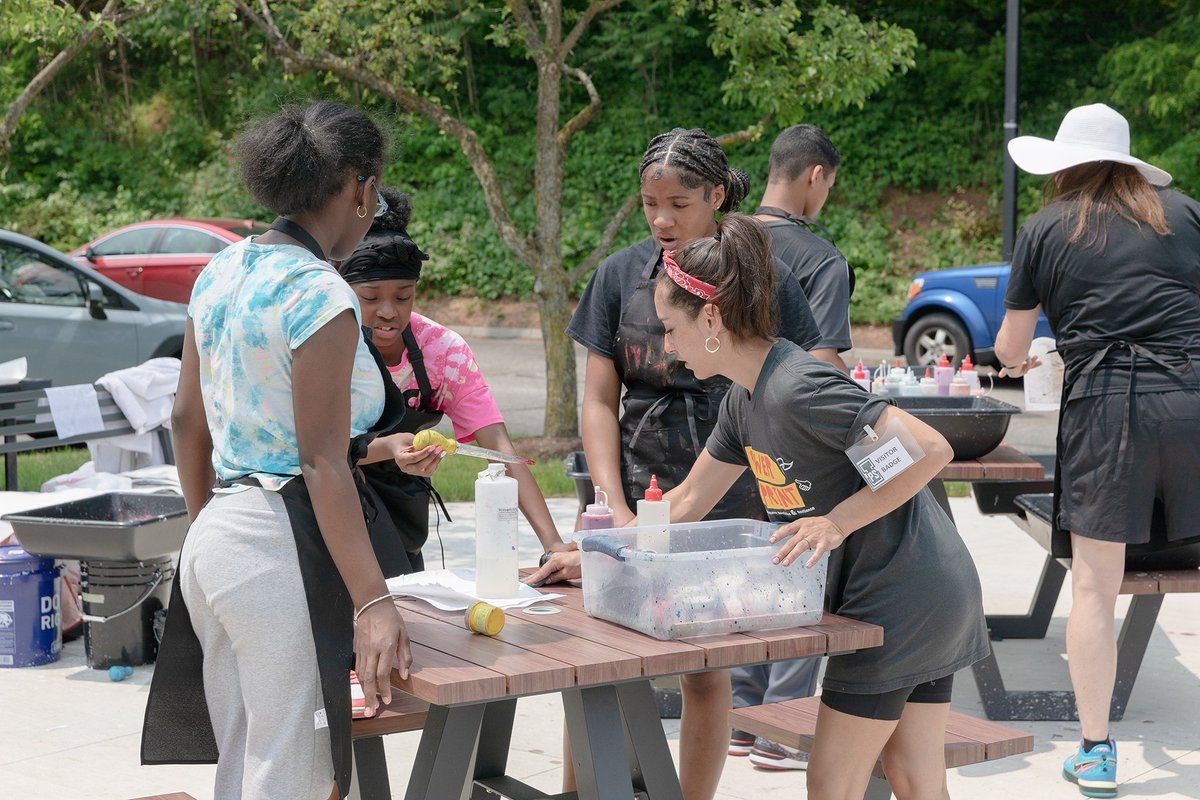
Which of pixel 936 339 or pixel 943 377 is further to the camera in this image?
pixel 936 339

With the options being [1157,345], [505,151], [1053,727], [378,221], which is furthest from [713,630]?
[505,151]

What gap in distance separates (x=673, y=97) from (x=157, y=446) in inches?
668

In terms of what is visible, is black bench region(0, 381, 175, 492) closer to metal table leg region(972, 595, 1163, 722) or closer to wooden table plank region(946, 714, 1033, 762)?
metal table leg region(972, 595, 1163, 722)

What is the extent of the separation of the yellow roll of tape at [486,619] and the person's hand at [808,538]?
56 centimetres

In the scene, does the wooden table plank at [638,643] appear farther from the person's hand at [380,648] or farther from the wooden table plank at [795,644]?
the person's hand at [380,648]

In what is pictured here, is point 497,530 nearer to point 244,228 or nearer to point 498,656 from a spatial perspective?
point 498,656

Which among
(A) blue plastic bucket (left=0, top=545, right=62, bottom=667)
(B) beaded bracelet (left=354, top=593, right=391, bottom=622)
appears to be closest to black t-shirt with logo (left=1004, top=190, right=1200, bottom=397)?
(B) beaded bracelet (left=354, top=593, right=391, bottom=622)

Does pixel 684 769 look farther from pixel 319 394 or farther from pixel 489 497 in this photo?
pixel 319 394

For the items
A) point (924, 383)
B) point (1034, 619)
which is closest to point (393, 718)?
point (924, 383)

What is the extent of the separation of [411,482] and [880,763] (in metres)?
1.35

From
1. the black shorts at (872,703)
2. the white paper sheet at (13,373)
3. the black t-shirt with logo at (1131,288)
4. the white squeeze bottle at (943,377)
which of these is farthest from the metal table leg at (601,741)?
the white paper sheet at (13,373)

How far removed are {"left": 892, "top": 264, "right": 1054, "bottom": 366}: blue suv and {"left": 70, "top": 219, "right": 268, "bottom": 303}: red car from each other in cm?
775

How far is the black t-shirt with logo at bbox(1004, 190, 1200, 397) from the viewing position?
425 cm

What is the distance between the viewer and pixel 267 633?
249cm
